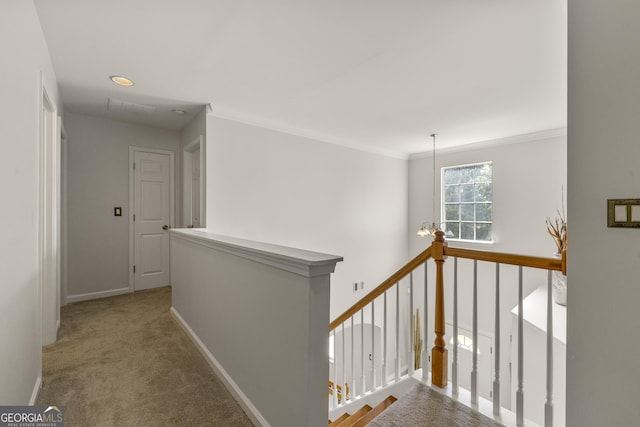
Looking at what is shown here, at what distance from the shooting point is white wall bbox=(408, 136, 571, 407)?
4.10 meters

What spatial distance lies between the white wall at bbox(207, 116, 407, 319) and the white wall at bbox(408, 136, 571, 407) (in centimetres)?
115

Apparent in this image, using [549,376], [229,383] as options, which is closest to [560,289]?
[549,376]

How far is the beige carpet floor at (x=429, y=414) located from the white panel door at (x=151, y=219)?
3749mm

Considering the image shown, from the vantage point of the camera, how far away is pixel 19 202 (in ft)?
4.70

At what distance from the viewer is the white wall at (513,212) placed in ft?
13.5

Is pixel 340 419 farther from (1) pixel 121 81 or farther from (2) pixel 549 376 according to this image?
(1) pixel 121 81

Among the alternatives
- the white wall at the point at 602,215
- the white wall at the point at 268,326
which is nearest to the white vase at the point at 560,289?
the white wall at the point at 602,215

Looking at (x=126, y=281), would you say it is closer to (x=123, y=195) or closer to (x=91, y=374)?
(x=123, y=195)

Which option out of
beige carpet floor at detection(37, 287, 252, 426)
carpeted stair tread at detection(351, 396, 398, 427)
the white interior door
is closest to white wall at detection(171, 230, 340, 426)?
beige carpet floor at detection(37, 287, 252, 426)

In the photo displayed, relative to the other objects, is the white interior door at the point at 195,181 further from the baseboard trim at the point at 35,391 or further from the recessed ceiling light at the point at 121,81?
the baseboard trim at the point at 35,391

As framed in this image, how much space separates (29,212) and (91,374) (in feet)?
3.91

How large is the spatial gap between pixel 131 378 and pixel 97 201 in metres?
2.74

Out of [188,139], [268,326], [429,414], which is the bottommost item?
[429,414]

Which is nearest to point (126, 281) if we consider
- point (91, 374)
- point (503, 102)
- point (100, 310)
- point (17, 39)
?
point (100, 310)
